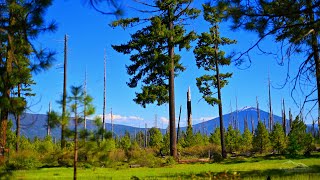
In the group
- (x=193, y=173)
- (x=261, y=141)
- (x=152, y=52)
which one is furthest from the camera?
(x=261, y=141)

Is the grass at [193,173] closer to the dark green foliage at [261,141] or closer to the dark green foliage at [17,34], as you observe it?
the dark green foliage at [17,34]

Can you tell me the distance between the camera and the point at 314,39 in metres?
8.30

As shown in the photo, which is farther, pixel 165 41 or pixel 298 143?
pixel 298 143

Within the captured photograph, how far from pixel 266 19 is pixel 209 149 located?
33.1 metres

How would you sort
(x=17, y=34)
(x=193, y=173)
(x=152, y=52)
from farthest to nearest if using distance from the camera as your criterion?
(x=152, y=52), (x=193, y=173), (x=17, y=34)

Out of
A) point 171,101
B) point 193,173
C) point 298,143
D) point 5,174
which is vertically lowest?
point 193,173

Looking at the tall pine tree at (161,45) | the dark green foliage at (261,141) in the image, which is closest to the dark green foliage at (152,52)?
the tall pine tree at (161,45)

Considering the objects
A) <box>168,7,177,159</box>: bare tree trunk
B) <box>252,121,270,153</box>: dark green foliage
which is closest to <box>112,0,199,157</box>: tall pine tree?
<box>168,7,177,159</box>: bare tree trunk

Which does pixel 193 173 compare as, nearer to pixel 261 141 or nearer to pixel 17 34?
pixel 17 34

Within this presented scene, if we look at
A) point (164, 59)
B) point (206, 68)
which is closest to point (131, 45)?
point (164, 59)

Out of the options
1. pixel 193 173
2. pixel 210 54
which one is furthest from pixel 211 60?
pixel 193 173

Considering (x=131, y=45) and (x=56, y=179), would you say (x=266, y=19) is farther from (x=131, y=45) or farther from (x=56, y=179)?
(x=131, y=45)

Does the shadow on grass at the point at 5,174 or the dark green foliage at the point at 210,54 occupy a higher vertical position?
the dark green foliage at the point at 210,54

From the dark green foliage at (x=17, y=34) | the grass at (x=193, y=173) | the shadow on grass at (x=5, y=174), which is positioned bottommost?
the grass at (x=193, y=173)
